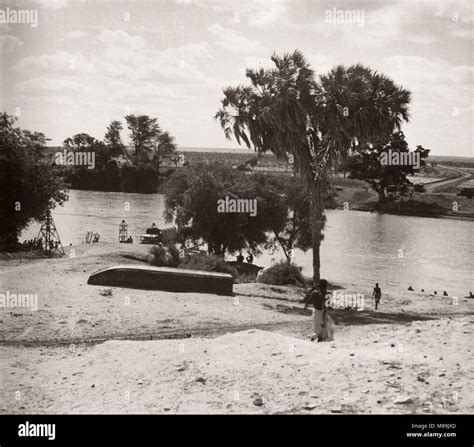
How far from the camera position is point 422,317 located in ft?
69.0

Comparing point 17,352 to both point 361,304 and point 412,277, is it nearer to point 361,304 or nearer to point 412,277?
point 361,304

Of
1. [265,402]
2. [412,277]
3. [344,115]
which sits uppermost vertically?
[344,115]

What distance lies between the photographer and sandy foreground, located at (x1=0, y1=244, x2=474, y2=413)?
933 cm

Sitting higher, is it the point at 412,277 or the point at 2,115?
the point at 2,115

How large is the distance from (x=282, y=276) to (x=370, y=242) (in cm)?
3375

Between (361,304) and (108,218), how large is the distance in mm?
50604

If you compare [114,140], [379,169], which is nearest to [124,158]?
[114,140]

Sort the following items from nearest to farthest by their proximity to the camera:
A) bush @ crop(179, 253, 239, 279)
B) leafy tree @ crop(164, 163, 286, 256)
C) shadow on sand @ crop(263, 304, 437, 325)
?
shadow on sand @ crop(263, 304, 437, 325), bush @ crop(179, 253, 239, 279), leafy tree @ crop(164, 163, 286, 256)

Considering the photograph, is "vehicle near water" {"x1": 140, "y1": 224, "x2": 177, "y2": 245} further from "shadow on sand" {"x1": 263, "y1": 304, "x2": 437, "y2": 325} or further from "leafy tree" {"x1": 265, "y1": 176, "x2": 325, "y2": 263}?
"shadow on sand" {"x1": 263, "y1": 304, "x2": 437, "y2": 325}

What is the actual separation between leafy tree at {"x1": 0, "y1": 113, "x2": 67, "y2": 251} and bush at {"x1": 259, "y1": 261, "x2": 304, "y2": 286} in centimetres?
1374

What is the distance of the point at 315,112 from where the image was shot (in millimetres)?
23469

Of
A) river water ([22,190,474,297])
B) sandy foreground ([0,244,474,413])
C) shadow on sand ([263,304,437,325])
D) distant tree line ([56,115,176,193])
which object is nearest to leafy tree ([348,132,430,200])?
river water ([22,190,474,297])

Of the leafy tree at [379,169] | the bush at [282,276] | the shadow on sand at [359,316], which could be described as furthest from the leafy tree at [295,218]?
the leafy tree at [379,169]

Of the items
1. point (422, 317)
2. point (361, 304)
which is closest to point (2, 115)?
point (361, 304)
